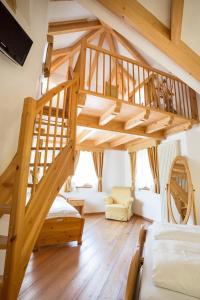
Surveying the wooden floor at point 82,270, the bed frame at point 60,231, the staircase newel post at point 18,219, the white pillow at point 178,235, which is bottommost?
the wooden floor at point 82,270

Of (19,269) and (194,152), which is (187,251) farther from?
(194,152)

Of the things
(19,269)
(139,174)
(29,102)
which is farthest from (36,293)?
(139,174)

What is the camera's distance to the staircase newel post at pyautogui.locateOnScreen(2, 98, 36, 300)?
37.7 inches

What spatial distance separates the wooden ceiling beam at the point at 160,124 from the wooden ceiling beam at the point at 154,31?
1515 mm

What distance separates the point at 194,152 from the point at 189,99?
53.6 inches

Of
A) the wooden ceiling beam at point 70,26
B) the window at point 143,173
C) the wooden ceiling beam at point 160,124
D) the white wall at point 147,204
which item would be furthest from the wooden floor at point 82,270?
the wooden ceiling beam at point 70,26

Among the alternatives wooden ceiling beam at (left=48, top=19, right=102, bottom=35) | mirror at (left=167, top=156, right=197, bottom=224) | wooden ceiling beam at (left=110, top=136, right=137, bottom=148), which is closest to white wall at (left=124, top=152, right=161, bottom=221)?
mirror at (left=167, top=156, right=197, bottom=224)

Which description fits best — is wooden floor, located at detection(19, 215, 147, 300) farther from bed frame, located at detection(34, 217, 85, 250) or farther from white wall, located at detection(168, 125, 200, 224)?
white wall, located at detection(168, 125, 200, 224)

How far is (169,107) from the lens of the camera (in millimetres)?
3775

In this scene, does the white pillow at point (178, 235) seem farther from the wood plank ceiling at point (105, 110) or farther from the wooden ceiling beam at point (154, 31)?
the wood plank ceiling at point (105, 110)

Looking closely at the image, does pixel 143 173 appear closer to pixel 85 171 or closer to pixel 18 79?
pixel 85 171

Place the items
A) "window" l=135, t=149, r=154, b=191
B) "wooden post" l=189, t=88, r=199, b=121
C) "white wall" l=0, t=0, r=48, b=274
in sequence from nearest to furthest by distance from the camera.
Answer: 1. "white wall" l=0, t=0, r=48, b=274
2. "wooden post" l=189, t=88, r=199, b=121
3. "window" l=135, t=149, r=154, b=191

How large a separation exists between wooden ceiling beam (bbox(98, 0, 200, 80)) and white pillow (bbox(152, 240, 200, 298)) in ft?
6.60

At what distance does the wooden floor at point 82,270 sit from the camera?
1.83 meters
